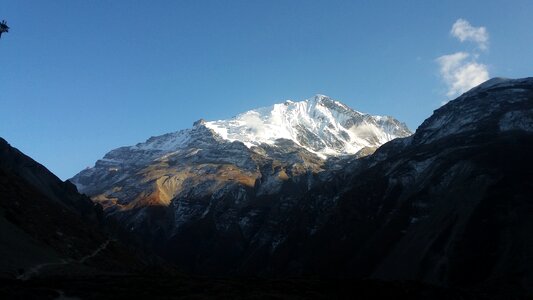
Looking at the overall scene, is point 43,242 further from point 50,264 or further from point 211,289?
point 211,289

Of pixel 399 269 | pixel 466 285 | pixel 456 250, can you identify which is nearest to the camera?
pixel 466 285

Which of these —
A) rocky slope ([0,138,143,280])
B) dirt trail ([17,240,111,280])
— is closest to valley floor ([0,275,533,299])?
dirt trail ([17,240,111,280])

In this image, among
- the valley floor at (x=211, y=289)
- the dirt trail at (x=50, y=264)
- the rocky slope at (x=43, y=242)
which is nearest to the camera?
the valley floor at (x=211, y=289)

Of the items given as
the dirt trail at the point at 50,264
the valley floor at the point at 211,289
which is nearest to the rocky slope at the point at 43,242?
the dirt trail at the point at 50,264

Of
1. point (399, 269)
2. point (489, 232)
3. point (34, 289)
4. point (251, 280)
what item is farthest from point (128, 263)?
point (489, 232)

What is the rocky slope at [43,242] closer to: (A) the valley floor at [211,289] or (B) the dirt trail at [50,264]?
(B) the dirt trail at [50,264]

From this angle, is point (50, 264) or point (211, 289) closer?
point (211, 289)

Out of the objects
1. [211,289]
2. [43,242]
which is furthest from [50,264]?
[211,289]

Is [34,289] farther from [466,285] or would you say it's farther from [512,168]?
[512,168]

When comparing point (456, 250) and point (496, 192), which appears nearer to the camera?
point (456, 250)

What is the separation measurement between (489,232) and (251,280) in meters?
98.7

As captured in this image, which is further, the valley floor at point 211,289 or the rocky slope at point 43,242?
the rocky slope at point 43,242

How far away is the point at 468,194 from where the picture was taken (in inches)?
7505

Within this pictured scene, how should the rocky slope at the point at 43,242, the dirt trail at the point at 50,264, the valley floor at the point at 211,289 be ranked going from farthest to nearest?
1. the rocky slope at the point at 43,242
2. the dirt trail at the point at 50,264
3. the valley floor at the point at 211,289
